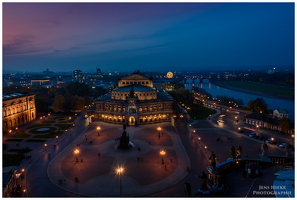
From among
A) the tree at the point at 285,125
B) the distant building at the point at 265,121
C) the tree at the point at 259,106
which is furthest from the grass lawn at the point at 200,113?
the tree at the point at 285,125

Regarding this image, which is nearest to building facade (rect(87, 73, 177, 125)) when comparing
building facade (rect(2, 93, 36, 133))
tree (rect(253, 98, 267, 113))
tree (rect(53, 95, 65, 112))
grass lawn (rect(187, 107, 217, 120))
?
grass lawn (rect(187, 107, 217, 120))

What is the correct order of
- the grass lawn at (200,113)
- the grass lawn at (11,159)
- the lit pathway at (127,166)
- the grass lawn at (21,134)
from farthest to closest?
the grass lawn at (200,113), the grass lawn at (21,134), the grass lawn at (11,159), the lit pathway at (127,166)

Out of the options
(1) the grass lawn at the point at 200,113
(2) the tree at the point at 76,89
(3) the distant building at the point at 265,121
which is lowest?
(1) the grass lawn at the point at 200,113

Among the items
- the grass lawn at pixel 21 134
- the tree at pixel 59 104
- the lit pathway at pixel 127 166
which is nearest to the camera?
the lit pathway at pixel 127 166

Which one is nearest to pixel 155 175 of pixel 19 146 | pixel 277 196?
pixel 277 196

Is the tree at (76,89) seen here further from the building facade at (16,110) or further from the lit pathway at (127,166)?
the lit pathway at (127,166)

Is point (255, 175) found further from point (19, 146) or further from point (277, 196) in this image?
point (19, 146)

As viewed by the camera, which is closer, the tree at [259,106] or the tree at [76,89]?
the tree at [259,106]
